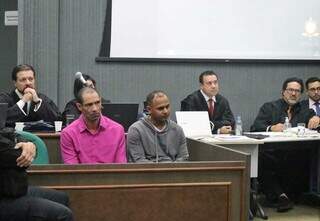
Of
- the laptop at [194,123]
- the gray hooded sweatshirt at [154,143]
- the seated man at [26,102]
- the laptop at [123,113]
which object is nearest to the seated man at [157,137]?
the gray hooded sweatshirt at [154,143]

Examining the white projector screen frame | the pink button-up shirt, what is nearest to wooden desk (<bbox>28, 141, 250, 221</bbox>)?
the pink button-up shirt

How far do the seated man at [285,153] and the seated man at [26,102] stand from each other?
2182mm

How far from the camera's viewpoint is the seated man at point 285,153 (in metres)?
5.70

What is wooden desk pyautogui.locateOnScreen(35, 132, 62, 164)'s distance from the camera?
4.16 meters

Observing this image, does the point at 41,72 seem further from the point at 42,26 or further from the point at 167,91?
the point at 167,91

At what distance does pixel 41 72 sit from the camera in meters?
6.11

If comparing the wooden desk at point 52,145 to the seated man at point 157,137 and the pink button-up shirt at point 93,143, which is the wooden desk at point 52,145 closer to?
the pink button-up shirt at point 93,143

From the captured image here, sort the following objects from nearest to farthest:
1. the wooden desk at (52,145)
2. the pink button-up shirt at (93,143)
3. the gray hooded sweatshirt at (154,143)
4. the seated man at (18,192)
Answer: the seated man at (18,192) < the pink button-up shirt at (93,143) < the gray hooded sweatshirt at (154,143) < the wooden desk at (52,145)

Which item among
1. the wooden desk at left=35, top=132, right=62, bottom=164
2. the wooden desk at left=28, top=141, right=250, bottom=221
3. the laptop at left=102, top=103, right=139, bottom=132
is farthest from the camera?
the laptop at left=102, top=103, right=139, bottom=132

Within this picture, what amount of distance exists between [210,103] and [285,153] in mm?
946

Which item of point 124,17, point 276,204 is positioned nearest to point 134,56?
point 124,17

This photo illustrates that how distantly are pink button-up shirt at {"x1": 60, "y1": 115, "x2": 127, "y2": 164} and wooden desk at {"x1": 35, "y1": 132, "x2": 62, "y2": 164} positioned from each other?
40cm

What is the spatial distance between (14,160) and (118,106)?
1636 millimetres

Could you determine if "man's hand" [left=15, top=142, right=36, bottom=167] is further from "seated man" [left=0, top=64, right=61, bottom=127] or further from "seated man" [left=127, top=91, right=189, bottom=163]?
"seated man" [left=0, top=64, right=61, bottom=127]
